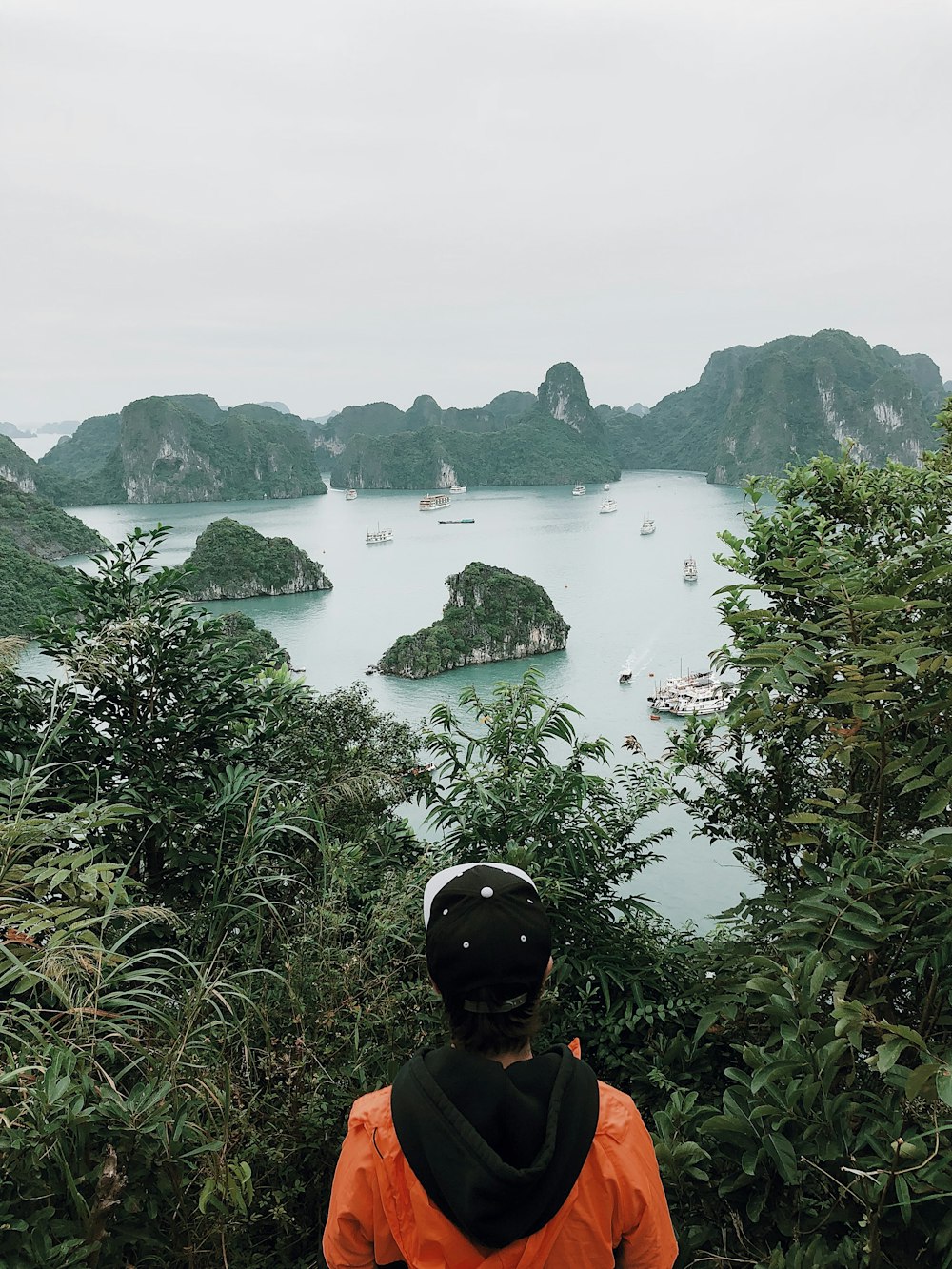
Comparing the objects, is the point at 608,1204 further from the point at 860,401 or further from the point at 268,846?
the point at 860,401

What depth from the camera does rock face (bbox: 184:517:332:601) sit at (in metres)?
27.3

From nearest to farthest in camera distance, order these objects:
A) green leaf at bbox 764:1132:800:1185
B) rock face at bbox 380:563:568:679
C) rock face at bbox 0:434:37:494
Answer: green leaf at bbox 764:1132:800:1185 → rock face at bbox 380:563:568:679 → rock face at bbox 0:434:37:494

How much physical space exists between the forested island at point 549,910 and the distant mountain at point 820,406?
147 ft

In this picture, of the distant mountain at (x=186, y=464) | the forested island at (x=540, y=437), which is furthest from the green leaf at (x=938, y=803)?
the distant mountain at (x=186, y=464)

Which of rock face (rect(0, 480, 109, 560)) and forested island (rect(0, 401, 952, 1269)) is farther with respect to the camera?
rock face (rect(0, 480, 109, 560))

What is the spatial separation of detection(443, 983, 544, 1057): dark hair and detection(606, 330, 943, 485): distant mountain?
46311 millimetres

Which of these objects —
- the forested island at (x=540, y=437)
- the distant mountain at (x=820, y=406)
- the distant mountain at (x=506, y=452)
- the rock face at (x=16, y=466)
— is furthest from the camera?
the distant mountain at (x=506, y=452)

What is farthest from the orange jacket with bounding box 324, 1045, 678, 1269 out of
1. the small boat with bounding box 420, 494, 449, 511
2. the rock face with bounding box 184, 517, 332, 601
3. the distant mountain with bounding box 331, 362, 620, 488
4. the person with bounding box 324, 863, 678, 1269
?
the distant mountain with bounding box 331, 362, 620, 488

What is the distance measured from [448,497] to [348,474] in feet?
35.3

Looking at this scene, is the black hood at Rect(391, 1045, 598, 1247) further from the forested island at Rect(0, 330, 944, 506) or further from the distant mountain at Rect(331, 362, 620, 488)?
the distant mountain at Rect(331, 362, 620, 488)

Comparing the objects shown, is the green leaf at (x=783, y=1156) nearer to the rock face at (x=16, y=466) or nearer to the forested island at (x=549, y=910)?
the forested island at (x=549, y=910)

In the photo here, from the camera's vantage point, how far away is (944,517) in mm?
1912

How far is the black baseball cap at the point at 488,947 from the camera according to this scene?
70cm

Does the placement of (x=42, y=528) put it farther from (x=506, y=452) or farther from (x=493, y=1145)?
(x=506, y=452)
